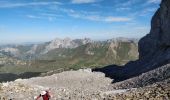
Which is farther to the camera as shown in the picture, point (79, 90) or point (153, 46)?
point (153, 46)

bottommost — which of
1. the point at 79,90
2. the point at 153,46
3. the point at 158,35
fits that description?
the point at 79,90

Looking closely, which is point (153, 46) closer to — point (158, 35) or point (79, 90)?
point (158, 35)

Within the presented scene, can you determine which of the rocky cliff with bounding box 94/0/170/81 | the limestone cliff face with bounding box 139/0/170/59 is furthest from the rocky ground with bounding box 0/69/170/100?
the limestone cliff face with bounding box 139/0/170/59

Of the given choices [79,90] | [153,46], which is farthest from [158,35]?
[79,90]

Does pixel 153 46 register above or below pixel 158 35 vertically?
below

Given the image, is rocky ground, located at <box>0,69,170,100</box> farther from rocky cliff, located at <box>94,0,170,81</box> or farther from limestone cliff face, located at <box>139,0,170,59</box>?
limestone cliff face, located at <box>139,0,170,59</box>

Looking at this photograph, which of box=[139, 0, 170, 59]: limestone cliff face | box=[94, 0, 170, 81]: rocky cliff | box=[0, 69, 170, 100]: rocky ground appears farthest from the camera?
box=[139, 0, 170, 59]: limestone cliff face

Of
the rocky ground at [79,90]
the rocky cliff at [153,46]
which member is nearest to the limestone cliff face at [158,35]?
the rocky cliff at [153,46]

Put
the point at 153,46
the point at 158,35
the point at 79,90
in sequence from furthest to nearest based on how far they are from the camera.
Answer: the point at 153,46 < the point at 158,35 < the point at 79,90

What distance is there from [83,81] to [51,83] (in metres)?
9.76

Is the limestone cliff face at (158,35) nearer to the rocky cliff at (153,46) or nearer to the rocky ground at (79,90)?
the rocky cliff at (153,46)

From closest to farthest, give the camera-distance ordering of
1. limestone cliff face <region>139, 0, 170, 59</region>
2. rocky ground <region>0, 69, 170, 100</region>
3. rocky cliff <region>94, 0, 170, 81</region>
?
1. rocky ground <region>0, 69, 170, 100</region>
2. rocky cliff <region>94, 0, 170, 81</region>
3. limestone cliff face <region>139, 0, 170, 59</region>

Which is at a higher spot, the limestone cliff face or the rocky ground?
the limestone cliff face

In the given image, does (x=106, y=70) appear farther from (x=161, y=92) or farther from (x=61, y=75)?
(x=161, y=92)
